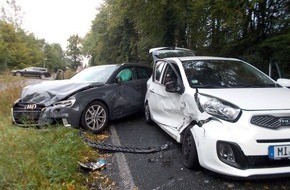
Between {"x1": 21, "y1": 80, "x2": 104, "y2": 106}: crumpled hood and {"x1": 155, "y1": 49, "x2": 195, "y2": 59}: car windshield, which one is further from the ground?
{"x1": 155, "y1": 49, "x2": 195, "y2": 59}: car windshield

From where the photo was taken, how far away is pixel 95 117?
610 centimetres

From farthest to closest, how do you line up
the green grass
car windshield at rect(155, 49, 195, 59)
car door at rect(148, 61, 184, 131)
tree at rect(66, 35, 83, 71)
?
1. tree at rect(66, 35, 83, 71)
2. car windshield at rect(155, 49, 195, 59)
3. car door at rect(148, 61, 184, 131)
4. the green grass

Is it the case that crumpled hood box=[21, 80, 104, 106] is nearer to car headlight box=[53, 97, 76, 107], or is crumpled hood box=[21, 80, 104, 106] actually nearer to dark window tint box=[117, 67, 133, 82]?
car headlight box=[53, 97, 76, 107]

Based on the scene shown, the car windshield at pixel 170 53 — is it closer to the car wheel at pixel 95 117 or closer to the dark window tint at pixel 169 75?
the car wheel at pixel 95 117

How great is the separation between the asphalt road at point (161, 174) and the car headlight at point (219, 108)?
2.67 ft

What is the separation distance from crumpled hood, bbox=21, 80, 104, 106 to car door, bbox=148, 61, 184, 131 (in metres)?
1.23

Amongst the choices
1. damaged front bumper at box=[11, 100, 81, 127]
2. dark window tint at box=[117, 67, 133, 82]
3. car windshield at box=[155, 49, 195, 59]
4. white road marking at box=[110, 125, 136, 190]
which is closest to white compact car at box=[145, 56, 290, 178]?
white road marking at box=[110, 125, 136, 190]

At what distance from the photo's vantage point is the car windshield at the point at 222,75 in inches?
172

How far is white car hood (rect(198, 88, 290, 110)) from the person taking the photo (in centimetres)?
339

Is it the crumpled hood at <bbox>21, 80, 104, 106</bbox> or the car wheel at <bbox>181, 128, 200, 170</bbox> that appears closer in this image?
the car wheel at <bbox>181, 128, 200, 170</bbox>

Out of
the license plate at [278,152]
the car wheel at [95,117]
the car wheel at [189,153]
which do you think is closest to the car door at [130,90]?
the car wheel at [95,117]

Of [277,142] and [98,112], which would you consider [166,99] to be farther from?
[277,142]

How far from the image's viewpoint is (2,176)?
3.52 metres

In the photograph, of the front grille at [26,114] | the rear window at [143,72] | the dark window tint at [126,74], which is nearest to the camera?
the front grille at [26,114]
